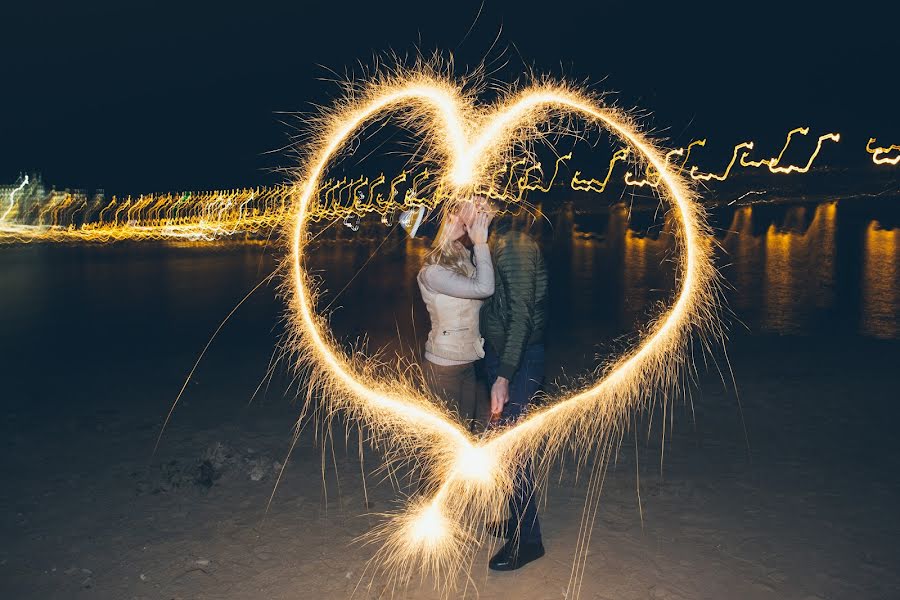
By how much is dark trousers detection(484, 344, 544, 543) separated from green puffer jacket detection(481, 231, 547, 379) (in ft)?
0.43

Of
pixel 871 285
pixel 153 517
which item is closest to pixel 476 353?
pixel 153 517

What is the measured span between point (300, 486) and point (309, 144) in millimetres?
2301

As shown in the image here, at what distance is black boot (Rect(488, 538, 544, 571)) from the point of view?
392 cm

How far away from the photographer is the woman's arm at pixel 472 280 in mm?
3691

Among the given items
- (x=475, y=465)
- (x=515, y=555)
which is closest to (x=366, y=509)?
(x=475, y=465)

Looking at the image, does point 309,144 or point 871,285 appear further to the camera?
point 871,285

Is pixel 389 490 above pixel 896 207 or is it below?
below

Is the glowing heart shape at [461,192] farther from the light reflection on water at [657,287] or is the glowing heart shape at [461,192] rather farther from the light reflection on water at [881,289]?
the light reflection on water at [881,289]

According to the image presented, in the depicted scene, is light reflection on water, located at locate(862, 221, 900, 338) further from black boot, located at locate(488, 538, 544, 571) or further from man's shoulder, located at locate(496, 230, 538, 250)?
man's shoulder, located at locate(496, 230, 538, 250)

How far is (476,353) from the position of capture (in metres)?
3.94

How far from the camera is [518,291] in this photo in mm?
3676

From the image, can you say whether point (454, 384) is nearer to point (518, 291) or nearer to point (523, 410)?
point (523, 410)

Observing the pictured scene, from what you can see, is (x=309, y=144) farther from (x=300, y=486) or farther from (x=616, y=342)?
(x=616, y=342)

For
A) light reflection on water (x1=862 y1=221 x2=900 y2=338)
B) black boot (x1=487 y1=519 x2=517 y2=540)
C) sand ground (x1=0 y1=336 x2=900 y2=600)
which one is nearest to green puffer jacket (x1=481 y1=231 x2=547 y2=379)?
black boot (x1=487 y1=519 x2=517 y2=540)
